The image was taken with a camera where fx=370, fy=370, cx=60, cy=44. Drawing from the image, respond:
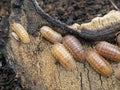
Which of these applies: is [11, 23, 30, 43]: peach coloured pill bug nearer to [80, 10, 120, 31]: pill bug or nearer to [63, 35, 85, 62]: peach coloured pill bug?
[63, 35, 85, 62]: peach coloured pill bug

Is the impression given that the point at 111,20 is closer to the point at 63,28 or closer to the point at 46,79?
the point at 63,28

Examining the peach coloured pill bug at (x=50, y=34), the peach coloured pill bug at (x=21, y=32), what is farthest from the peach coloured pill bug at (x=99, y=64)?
the peach coloured pill bug at (x=21, y=32)

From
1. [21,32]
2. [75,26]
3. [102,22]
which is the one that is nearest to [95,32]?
[102,22]

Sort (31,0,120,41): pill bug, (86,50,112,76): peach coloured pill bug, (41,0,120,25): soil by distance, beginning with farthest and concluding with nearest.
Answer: (41,0,120,25): soil, (31,0,120,41): pill bug, (86,50,112,76): peach coloured pill bug

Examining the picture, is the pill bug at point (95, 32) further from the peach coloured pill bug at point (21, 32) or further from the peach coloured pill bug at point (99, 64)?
the peach coloured pill bug at point (21, 32)

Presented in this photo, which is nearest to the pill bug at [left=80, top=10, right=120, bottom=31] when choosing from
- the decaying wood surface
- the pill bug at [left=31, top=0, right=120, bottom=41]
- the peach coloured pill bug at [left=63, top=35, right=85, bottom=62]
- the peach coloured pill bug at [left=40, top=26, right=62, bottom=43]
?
the pill bug at [left=31, top=0, right=120, bottom=41]

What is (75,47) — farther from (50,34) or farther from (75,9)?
(75,9)
